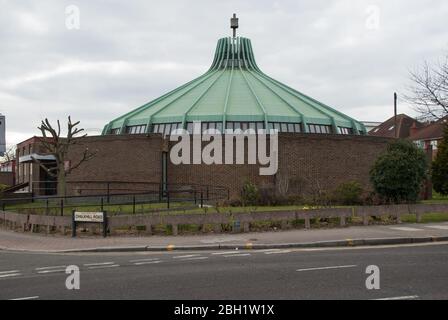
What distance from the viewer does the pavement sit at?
1564 centimetres

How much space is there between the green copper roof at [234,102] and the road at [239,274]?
87.3 feet

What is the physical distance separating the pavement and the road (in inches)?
34.9

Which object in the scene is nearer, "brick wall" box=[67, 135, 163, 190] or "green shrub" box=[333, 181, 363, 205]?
"green shrub" box=[333, 181, 363, 205]

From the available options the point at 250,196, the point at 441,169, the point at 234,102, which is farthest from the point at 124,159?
the point at 441,169

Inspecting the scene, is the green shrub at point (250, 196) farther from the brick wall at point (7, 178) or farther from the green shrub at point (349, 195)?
the brick wall at point (7, 178)

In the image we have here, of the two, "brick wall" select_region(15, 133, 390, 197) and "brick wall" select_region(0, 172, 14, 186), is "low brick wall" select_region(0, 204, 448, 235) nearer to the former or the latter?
"brick wall" select_region(15, 133, 390, 197)

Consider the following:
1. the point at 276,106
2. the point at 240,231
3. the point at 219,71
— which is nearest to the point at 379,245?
the point at 240,231

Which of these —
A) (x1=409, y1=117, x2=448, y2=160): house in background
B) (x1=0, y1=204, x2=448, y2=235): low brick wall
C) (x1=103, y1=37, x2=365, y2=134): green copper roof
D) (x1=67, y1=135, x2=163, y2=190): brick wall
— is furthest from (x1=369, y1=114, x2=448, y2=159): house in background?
(x1=0, y1=204, x2=448, y2=235): low brick wall

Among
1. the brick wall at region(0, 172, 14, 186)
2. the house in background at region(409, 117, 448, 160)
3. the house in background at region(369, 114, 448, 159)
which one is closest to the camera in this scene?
the brick wall at region(0, 172, 14, 186)

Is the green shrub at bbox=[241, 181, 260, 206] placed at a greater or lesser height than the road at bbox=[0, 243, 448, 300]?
greater

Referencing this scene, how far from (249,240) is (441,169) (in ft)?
70.0

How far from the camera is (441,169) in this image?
1335 inches

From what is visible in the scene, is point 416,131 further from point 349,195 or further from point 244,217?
point 244,217
